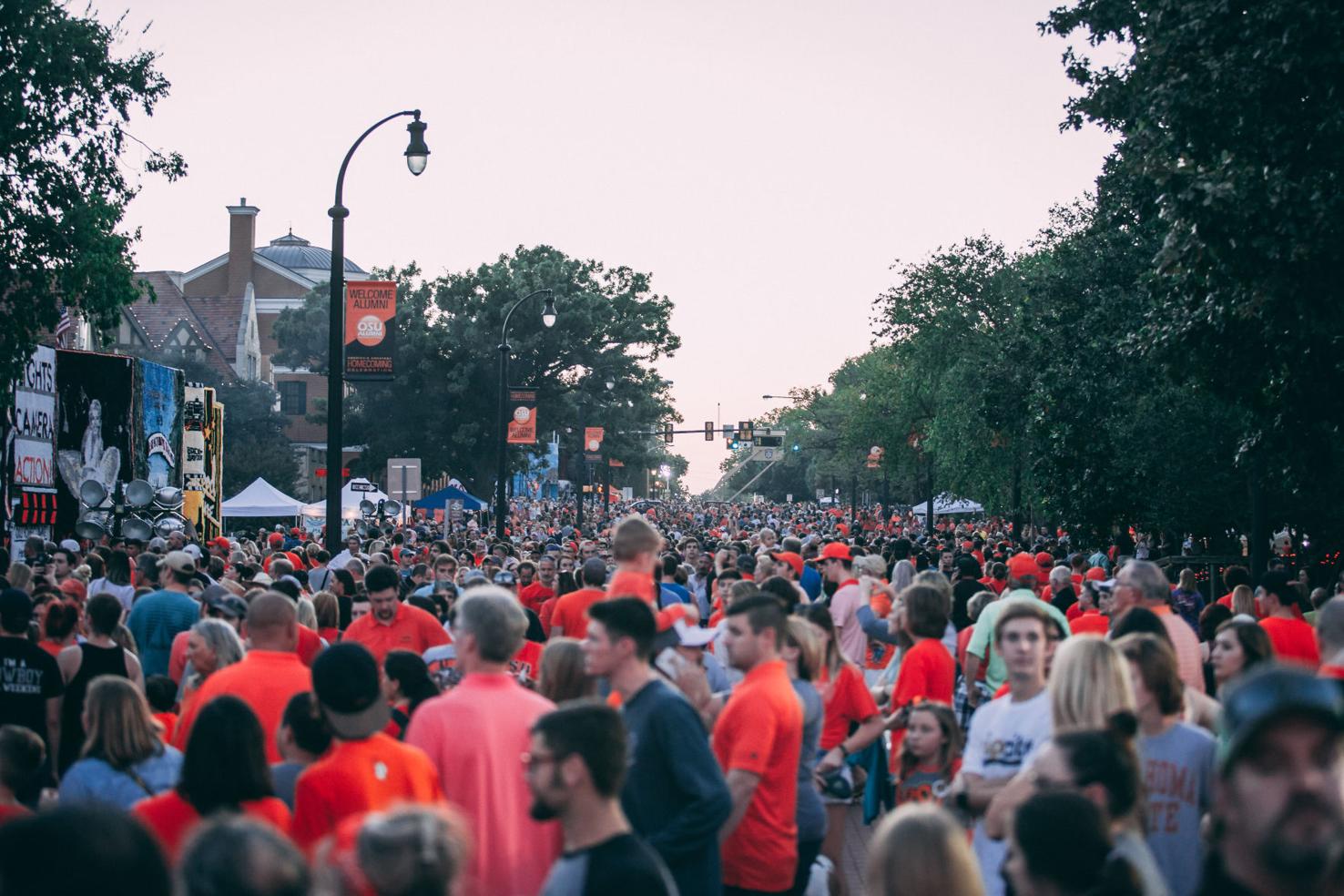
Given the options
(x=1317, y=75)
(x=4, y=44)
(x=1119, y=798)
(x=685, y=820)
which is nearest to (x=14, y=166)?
(x=4, y=44)

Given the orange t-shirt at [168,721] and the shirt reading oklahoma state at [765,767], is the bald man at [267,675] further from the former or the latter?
the shirt reading oklahoma state at [765,767]

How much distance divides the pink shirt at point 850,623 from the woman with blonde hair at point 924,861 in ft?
27.1

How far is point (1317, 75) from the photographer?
13.4 metres

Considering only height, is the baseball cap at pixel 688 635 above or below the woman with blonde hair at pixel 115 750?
above

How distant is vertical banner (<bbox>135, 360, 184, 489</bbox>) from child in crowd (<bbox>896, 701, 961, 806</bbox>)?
26024 millimetres

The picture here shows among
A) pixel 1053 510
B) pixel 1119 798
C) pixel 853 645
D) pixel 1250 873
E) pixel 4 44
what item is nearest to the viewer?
pixel 1250 873

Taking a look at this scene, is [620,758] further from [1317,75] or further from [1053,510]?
[1053,510]

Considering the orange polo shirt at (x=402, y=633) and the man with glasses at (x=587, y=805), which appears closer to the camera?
the man with glasses at (x=587, y=805)

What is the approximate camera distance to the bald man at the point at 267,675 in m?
5.97

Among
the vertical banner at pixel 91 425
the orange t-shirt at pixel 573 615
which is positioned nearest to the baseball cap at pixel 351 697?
the orange t-shirt at pixel 573 615

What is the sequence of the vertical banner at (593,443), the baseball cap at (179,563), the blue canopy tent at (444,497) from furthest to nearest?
the vertical banner at (593,443)
the blue canopy tent at (444,497)
the baseball cap at (179,563)

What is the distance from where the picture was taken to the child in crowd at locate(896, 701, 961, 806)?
646 cm

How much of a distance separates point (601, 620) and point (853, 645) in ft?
21.8

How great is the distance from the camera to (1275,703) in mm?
2730
